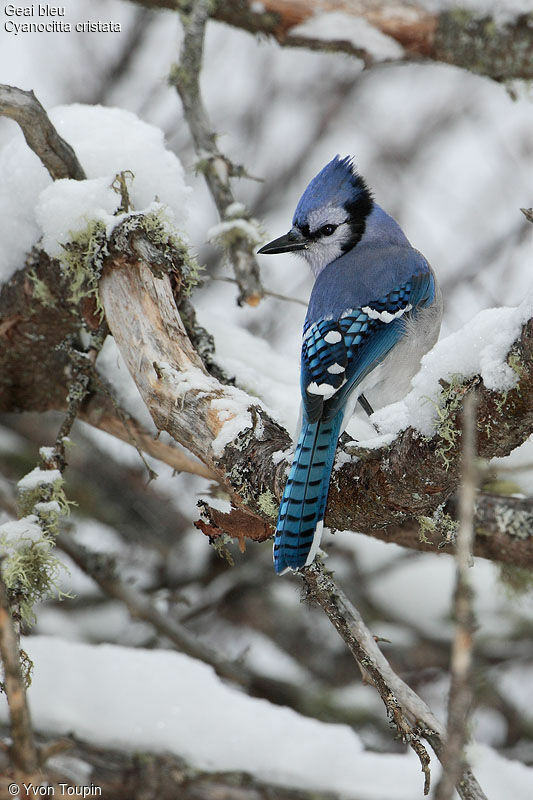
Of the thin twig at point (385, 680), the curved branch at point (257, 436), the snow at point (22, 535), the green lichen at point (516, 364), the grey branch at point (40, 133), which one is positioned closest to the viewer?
the green lichen at point (516, 364)

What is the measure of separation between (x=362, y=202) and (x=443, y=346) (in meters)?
1.39

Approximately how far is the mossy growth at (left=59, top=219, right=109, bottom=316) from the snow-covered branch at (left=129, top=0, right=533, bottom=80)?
150 centimetres

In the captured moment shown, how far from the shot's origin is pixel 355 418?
301 cm

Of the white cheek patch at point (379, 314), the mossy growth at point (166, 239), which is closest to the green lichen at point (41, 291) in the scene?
the mossy growth at point (166, 239)

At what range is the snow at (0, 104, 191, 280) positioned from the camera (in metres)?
2.47

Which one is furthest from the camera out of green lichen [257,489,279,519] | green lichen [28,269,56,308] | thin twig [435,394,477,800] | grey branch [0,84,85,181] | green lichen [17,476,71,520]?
green lichen [28,269,56,308]

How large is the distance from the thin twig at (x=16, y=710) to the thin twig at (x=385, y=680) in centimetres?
95

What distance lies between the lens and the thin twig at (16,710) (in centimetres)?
95

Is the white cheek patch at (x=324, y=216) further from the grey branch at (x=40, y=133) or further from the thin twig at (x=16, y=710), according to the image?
the thin twig at (x=16, y=710)

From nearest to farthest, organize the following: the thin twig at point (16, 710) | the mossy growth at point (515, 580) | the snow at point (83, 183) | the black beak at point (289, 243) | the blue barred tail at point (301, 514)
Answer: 1. the thin twig at point (16, 710)
2. the blue barred tail at point (301, 514)
3. the snow at point (83, 183)
4. the black beak at point (289, 243)
5. the mossy growth at point (515, 580)

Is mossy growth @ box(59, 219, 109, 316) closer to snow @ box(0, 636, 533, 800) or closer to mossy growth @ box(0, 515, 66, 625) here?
mossy growth @ box(0, 515, 66, 625)

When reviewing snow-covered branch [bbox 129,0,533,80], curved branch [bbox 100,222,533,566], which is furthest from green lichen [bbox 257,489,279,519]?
snow-covered branch [bbox 129,0,533,80]

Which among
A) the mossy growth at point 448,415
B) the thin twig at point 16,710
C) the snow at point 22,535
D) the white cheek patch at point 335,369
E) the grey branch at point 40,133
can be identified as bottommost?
the thin twig at point 16,710

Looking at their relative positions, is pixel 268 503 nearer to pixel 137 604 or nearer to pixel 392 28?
pixel 137 604
